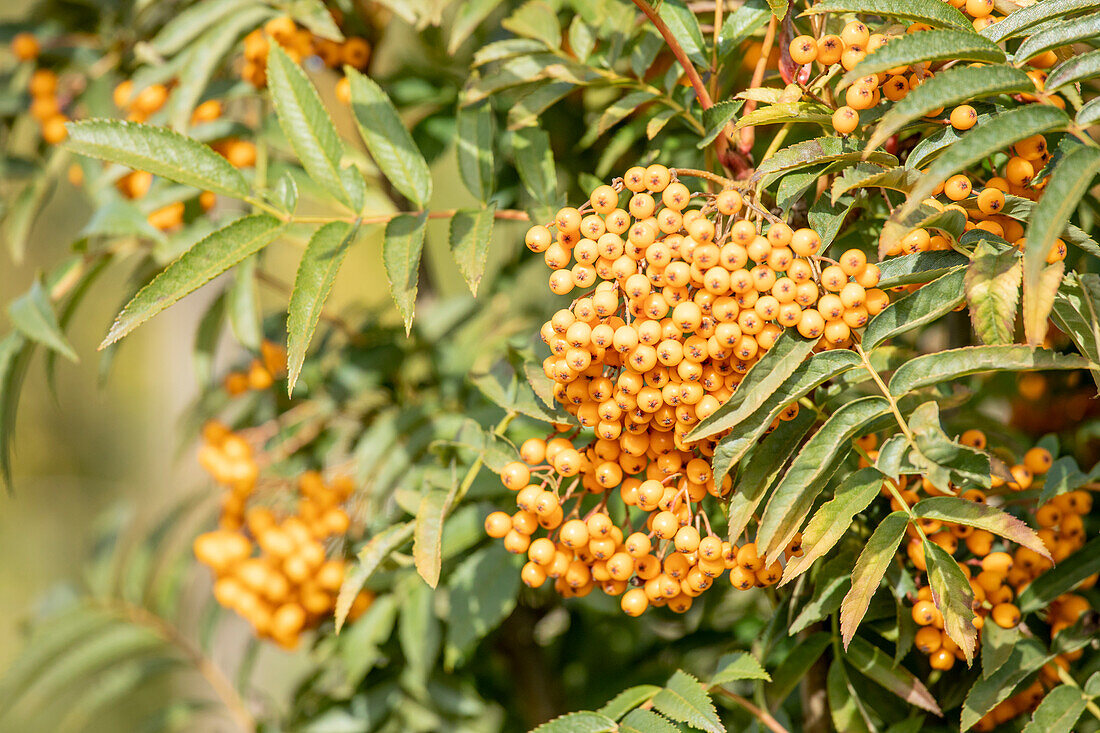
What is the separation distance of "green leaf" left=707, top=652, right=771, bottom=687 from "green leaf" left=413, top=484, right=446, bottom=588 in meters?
0.30

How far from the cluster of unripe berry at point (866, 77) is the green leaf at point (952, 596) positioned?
1.18 feet

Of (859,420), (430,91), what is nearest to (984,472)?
(859,420)

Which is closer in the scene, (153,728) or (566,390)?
(566,390)

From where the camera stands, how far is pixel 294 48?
118cm

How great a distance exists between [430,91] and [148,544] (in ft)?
3.50

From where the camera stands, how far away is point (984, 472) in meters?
0.64

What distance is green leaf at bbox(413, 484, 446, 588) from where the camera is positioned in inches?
30.5

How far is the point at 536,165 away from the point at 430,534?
435 millimetres

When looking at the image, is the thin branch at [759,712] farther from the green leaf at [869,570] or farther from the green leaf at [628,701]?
the green leaf at [869,570]

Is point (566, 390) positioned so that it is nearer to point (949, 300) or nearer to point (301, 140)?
point (949, 300)

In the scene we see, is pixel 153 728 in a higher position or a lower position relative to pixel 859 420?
lower

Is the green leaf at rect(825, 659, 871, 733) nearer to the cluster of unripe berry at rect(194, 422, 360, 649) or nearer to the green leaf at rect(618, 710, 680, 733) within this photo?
the green leaf at rect(618, 710, 680, 733)

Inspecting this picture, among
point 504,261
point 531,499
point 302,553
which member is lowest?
point 302,553

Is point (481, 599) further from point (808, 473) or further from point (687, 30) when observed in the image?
point (687, 30)
